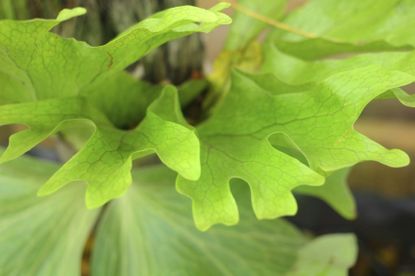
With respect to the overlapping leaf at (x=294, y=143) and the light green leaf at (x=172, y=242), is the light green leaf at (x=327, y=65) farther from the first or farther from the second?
the light green leaf at (x=172, y=242)

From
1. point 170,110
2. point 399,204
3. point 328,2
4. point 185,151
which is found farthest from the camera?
point 399,204

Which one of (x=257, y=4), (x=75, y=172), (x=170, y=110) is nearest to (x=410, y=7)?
(x=257, y=4)

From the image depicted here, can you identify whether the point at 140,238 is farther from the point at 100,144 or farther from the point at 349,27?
the point at 349,27

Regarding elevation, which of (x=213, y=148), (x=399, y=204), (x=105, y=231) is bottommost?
(x=399, y=204)

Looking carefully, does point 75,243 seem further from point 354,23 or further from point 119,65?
point 354,23

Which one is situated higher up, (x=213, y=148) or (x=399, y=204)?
(x=213, y=148)

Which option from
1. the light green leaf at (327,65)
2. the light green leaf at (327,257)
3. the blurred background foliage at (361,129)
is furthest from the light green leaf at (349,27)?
→ the light green leaf at (327,257)

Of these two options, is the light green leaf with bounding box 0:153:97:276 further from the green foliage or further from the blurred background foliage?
the blurred background foliage
